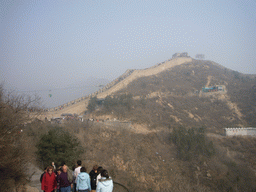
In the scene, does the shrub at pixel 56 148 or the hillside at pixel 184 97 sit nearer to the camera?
the shrub at pixel 56 148

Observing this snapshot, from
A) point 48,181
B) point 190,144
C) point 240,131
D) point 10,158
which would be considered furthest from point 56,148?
point 240,131

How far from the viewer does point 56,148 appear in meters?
8.74

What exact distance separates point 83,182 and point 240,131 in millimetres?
23641

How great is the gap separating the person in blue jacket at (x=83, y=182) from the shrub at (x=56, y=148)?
16.0 ft

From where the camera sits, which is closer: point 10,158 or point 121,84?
point 10,158

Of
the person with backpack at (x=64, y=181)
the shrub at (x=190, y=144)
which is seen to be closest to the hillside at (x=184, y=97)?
the shrub at (x=190, y=144)

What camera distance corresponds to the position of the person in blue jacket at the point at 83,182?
4.07 metres

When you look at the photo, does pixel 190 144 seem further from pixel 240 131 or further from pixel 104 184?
pixel 104 184

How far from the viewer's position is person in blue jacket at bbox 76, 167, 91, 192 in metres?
4.07

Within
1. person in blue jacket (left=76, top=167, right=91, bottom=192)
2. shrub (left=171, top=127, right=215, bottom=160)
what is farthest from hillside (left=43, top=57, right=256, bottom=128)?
person in blue jacket (left=76, top=167, right=91, bottom=192)

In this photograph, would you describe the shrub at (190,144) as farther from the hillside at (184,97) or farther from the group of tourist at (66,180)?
the group of tourist at (66,180)

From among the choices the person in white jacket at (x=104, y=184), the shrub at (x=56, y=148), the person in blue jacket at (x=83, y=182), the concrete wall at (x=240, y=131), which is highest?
the person in white jacket at (x=104, y=184)

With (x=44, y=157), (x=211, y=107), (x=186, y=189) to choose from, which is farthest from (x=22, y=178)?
(x=211, y=107)

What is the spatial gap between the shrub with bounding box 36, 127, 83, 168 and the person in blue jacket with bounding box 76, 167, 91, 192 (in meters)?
4.87
